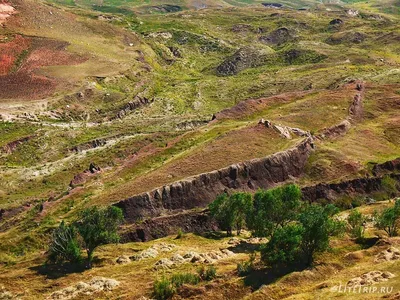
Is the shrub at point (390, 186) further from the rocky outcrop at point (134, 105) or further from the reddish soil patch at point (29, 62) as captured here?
the reddish soil patch at point (29, 62)

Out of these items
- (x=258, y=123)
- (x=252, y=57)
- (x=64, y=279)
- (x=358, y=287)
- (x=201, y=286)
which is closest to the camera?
(x=358, y=287)

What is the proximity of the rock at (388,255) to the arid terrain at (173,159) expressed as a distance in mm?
238

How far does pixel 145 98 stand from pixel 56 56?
38925 mm

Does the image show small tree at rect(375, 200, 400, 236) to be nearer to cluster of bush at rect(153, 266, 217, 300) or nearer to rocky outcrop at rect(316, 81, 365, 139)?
cluster of bush at rect(153, 266, 217, 300)

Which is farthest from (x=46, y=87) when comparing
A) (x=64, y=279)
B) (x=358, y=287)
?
(x=358, y=287)

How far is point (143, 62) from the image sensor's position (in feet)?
586

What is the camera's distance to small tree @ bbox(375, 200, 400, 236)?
2262 inches

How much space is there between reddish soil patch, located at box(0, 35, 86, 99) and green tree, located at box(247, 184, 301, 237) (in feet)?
292

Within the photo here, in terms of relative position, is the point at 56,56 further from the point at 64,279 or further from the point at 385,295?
the point at 385,295

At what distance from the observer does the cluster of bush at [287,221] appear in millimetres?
47594

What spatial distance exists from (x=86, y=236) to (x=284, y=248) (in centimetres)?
2166

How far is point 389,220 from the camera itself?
57469 mm

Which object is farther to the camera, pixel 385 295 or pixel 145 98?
pixel 145 98

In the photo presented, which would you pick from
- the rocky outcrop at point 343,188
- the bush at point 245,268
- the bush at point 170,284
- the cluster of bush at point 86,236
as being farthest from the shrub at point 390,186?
the cluster of bush at point 86,236
